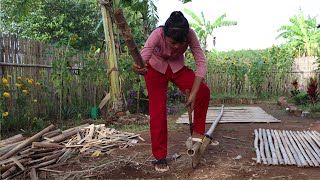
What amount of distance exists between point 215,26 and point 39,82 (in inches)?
485

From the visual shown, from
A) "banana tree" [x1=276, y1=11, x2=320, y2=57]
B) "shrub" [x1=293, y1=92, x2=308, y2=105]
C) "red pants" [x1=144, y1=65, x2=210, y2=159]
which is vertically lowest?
"shrub" [x1=293, y1=92, x2=308, y2=105]

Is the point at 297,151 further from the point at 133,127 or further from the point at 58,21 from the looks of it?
the point at 58,21

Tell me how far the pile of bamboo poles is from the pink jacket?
48.5 inches

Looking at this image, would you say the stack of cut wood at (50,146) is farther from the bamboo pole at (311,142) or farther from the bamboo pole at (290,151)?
the bamboo pole at (311,142)

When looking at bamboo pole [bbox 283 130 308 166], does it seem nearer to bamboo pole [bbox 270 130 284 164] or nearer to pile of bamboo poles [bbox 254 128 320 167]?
pile of bamboo poles [bbox 254 128 320 167]

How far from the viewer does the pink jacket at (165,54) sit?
10.2ft

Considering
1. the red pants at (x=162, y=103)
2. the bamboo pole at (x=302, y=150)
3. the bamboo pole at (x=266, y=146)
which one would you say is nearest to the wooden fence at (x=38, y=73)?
the red pants at (x=162, y=103)

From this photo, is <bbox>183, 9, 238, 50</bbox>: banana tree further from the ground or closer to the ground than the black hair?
further from the ground

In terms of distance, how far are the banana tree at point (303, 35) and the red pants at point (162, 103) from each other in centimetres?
1312

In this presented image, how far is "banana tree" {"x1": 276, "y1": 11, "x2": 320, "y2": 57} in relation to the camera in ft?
49.3

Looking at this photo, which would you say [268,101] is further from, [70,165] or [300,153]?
[70,165]

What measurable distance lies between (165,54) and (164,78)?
267mm

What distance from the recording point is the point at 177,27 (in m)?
2.94

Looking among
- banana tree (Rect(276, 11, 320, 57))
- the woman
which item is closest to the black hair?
the woman
